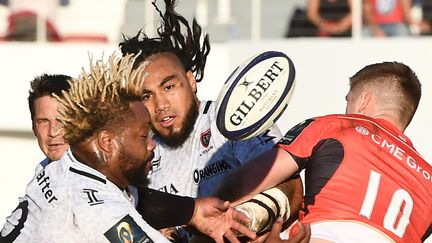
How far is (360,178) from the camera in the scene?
4.88 metres

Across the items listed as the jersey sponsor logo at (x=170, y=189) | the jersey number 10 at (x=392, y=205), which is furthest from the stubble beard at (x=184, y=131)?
the jersey number 10 at (x=392, y=205)

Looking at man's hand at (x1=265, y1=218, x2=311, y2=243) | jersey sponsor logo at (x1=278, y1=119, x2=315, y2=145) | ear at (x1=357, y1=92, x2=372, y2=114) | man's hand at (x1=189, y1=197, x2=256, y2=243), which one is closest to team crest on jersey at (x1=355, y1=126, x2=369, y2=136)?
jersey sponsor logo at (x1=278, y1=119, x2=315, y2=145)

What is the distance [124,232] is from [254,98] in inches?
48.6

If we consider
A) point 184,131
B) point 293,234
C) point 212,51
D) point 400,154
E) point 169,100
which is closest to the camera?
point 293,234

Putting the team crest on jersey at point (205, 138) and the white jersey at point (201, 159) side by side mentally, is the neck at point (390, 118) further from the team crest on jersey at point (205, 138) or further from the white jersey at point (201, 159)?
the team crest on jersey at point (205, 138)

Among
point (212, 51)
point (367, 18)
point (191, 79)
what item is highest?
point (191, 79)

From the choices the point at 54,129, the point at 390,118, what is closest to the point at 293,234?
the point at 390,118

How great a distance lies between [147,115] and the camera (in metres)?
4.45

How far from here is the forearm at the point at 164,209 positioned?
499 cm

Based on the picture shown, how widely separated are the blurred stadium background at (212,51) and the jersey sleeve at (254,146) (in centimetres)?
545

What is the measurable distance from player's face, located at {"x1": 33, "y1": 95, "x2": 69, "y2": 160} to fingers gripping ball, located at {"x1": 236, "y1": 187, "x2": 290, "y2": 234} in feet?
5.29

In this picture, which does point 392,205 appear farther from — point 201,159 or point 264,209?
point 201,159

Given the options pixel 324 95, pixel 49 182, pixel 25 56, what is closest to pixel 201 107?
pixel 49 182

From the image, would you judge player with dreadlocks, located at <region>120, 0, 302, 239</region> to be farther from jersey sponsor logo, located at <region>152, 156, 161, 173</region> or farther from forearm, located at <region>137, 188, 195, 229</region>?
forearm, located at <region>137, 188, 195, 229</region>
